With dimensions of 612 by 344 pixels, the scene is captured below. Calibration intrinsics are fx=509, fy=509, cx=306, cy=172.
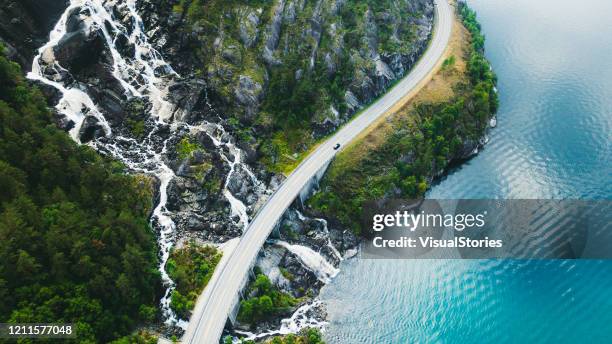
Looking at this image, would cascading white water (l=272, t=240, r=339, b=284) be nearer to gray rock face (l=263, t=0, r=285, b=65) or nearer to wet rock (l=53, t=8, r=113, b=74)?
gray rock face (l=263, t=0, r=285, b=65)

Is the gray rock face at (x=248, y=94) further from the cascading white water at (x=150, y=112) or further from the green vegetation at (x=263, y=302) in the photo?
the green vegetation at (x=263, y=302)

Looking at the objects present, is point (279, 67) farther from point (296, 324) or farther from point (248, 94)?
point (296, 324)

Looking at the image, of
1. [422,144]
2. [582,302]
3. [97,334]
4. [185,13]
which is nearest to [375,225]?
[422,144]

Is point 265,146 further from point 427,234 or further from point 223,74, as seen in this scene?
point 427,234

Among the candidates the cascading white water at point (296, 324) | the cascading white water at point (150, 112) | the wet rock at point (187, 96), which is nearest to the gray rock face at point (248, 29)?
the wet rock at point (187, 96)

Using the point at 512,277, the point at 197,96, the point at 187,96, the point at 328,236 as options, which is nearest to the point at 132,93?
the point at 187,96

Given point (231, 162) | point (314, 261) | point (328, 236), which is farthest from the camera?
point (231, 162)
